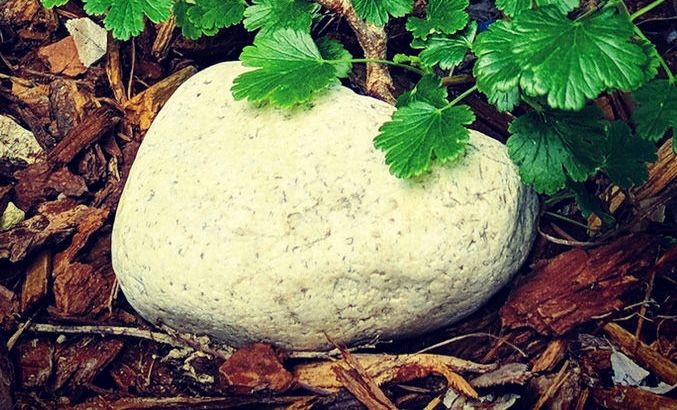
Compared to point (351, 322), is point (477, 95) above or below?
above

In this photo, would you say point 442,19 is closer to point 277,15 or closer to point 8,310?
point 277,15

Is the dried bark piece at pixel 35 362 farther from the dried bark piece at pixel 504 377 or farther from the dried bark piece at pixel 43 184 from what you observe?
the dried bark piece at pixel 504 377

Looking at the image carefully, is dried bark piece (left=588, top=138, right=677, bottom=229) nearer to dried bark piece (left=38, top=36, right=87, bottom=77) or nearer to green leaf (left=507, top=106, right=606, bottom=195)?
green leaf (left=507, top=106, right=606, bottom=195)

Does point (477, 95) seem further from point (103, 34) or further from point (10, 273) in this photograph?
point (10, 273)

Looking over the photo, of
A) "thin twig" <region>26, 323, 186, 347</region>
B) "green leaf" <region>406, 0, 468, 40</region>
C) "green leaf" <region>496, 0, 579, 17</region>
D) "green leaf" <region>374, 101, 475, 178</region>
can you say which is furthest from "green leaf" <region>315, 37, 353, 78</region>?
"thin twig" <region>26, 323, 186, 347</region>

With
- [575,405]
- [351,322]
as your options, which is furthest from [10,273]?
[575,405]

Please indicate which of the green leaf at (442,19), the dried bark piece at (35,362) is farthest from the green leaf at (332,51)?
the dried bark piece at (35,362)

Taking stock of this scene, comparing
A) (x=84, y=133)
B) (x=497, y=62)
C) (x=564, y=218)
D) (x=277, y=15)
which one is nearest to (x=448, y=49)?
(x=497, y=62)
